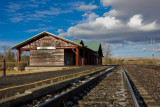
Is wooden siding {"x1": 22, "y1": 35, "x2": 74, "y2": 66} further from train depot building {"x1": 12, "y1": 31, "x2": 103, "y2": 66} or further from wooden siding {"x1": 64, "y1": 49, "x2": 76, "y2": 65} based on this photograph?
wooden siding {"x1": 64, "y1": 49, "x2": 76, "y2": 65}

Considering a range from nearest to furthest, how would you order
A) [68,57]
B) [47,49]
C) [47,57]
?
[47,49]
[47,57]
[68,57]

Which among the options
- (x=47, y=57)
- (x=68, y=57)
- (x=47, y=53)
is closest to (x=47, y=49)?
(x=47, y=53)

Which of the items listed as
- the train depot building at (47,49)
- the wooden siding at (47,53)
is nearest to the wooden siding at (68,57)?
the train depot building at (47,49)

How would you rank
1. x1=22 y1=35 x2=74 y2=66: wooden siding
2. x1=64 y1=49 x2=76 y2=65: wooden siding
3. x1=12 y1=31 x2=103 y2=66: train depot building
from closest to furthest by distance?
x1=12 y1=31 x2=103 y2=66: train depot building
x1=22 y1=35 x2=74 y2=66: wooden siding
x1=64 y1=49 x2=76 y2=65: wooden siding

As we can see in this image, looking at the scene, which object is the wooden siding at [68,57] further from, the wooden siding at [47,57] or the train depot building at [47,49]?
the wooden siding at [47,57]

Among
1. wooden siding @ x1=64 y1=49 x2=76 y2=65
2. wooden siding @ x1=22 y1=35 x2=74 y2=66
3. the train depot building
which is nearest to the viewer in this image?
the train depot building

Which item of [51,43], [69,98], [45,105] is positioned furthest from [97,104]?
[51,43]

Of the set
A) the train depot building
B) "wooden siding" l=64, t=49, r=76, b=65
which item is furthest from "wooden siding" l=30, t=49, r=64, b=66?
"wooden siding" l=64, t=49, r=76, b=65

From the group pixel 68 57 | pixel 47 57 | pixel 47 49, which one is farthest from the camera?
pixel 68 57

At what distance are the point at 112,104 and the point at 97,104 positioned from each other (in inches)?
15.7

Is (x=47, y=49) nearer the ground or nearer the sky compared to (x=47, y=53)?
nearer the sky

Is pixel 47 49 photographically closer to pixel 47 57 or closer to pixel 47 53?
pixel 47 53

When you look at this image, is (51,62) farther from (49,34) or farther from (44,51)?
(49,34)

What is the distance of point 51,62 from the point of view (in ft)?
91.6
